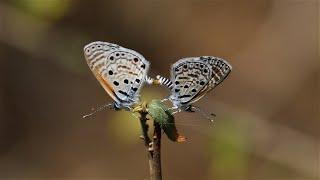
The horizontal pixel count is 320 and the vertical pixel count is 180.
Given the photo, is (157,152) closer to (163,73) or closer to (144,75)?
(144,75)
